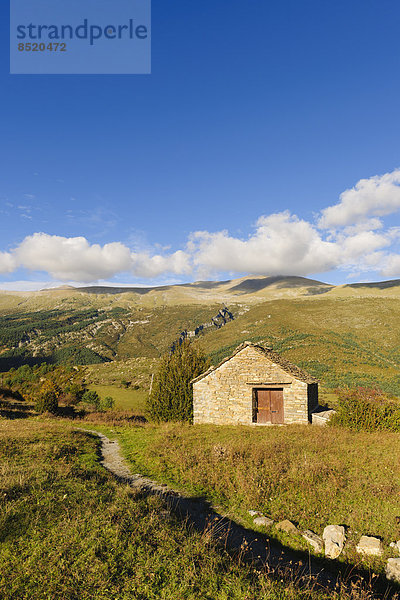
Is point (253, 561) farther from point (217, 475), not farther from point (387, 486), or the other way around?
point (387, 486)

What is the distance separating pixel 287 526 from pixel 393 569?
236 cm

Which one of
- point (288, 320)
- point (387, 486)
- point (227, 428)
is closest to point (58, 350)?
point (288, 320)

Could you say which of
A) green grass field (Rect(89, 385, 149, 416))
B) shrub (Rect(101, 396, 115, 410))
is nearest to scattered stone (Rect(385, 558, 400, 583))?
green grass field (Rect(89, 385, 149, 416))

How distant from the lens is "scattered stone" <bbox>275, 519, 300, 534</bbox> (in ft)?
24.4

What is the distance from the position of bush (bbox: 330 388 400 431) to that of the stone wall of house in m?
3.06

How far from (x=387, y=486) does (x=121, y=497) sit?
811 centimetres

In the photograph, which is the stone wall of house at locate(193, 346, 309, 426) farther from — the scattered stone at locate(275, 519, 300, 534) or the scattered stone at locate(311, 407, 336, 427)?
the scattered stone at locate(275, 519, 300, 534)

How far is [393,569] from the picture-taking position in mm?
5848

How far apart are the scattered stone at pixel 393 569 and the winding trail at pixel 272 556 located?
15 centimetres

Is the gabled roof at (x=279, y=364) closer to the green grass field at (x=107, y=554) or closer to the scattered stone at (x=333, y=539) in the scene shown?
the scattered stone at (x=333, y=539)

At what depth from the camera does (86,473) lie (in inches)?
401

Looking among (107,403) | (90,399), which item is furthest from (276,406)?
(90,399)

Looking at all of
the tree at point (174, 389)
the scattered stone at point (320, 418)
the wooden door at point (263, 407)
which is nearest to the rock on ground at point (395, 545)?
the scattered stone at point (320, 418)

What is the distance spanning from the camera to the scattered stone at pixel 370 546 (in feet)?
21.0
